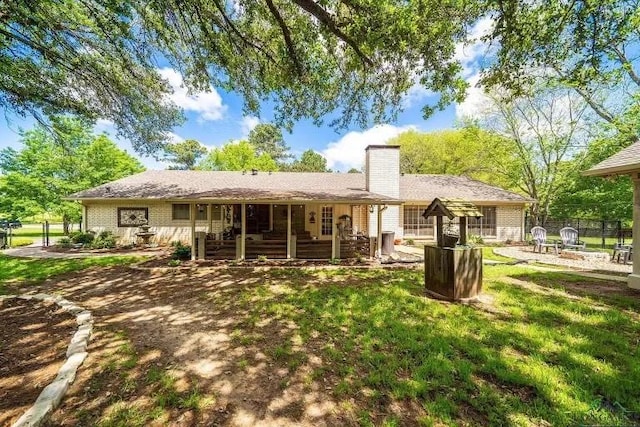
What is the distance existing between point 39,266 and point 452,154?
30.1m

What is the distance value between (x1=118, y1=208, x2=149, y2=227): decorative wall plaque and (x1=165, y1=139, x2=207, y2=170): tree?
23520mm

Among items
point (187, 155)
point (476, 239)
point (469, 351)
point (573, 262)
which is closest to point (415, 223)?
point (476, 239)

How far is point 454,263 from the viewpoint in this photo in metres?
5.91

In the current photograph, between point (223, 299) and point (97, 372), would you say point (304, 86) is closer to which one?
point (223, 299)

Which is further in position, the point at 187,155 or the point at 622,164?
the point at 187,155

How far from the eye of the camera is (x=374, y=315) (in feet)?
Result: 17.0

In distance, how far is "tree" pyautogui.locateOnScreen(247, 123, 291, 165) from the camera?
39.0m

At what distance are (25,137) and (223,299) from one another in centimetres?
2270

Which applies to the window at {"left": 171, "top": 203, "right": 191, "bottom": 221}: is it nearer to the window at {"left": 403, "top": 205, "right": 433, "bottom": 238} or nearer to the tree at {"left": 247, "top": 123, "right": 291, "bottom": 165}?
the window at {"left": 403, "top": 205, "right": 433, "bottom": 238}

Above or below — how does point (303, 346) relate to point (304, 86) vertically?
below

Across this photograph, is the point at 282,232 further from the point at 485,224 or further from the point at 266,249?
the point at 485,224

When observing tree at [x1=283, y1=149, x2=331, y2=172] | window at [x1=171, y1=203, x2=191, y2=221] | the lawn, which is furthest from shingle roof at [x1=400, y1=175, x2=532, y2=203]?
tree at [x1=283, y1=149, x2=331, y2=172]

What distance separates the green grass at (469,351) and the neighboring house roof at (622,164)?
2822 millimetres


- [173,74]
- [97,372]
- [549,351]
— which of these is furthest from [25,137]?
[549,351]
